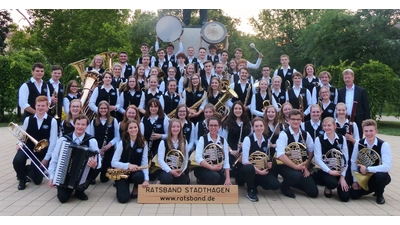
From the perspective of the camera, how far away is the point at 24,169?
534 cm

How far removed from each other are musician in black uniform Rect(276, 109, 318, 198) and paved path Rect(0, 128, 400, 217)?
0.14m

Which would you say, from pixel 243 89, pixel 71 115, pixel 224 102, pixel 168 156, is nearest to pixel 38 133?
pixel 71 115

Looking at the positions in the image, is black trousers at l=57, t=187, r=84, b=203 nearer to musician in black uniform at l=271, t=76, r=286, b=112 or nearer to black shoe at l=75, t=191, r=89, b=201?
black shoe at l=75, t=191, r=89, b=201

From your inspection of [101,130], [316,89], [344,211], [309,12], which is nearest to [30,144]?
[101,130]

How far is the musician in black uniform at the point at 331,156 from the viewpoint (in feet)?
16.0

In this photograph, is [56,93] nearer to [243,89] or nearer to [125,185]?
[125,185]

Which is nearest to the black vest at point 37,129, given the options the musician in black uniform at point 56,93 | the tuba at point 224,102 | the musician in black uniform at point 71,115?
the musician in black uniform at point 71,115

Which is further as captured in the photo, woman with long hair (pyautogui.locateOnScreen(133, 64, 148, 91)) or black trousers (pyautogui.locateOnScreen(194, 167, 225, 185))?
woman with long hair (pyautogui.locateOnScreen(133, 64, 148, 91))

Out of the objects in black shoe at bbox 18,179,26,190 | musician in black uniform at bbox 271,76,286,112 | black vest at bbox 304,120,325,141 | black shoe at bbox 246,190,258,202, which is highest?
musician in black uniform at bbox 271,76,286,112

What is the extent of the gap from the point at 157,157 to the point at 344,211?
241 cm

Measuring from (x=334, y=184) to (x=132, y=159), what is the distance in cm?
264

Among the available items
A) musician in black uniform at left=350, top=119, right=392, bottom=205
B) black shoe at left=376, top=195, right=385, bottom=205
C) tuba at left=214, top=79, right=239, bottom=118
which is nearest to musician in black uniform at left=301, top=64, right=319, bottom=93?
tuba at left=214, top=79, right=239, bottom=118

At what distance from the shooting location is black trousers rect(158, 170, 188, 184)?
15.9 ft

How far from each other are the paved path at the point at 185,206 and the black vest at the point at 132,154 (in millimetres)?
524
